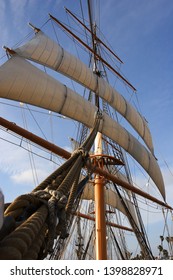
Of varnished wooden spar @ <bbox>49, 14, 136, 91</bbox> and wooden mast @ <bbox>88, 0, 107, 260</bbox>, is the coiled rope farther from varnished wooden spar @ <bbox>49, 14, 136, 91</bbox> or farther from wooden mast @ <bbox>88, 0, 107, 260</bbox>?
varnished wooden spar @ <bbox>49, 14, 136, 91</bbox>

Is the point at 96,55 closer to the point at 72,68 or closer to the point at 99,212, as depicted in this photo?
the point at 72,68

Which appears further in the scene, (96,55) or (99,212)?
(96,55)

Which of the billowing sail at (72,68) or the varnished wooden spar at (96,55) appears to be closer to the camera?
the billowing sail at (72,68)

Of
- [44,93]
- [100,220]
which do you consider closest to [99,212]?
[100,220]

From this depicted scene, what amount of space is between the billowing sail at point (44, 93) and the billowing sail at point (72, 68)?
43.6 inches

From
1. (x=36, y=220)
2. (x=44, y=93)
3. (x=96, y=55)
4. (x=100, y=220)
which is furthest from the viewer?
(x=96, y=55)

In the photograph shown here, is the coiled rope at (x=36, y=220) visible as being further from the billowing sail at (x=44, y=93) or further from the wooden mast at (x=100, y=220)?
the wooden mast at (x=100, y=220)

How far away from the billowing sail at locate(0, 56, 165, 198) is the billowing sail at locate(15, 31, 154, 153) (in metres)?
1.11

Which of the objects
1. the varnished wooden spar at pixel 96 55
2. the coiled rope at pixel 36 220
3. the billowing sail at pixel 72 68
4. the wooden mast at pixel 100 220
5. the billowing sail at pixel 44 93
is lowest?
the coiled rope at pixel 36 220

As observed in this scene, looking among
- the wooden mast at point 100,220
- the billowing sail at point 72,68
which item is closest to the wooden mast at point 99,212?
the wooden mast at point 100,220

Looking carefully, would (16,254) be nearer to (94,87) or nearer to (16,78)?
(16,78)

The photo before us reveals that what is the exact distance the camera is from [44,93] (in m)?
13.1

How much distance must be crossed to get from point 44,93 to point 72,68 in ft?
12.0

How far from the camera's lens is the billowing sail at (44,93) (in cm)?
1208
